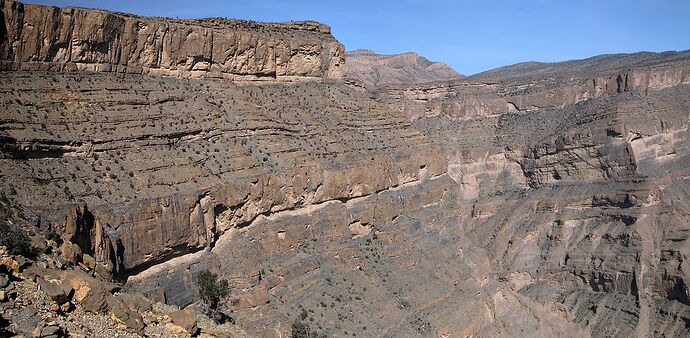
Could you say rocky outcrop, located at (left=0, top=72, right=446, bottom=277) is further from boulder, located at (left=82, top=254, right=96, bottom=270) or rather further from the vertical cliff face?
the vertical cliff face

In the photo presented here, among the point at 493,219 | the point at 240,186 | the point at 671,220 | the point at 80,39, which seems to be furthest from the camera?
the point at 493,219

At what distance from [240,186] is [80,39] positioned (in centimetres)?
1073

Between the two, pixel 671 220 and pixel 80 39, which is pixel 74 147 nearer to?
pixel 80 39

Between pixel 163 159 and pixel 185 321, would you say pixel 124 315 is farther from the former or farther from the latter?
pixel 163 159

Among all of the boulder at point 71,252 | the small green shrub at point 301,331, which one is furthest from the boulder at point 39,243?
the small green shrub at point 301,331

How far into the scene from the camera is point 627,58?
124 meters

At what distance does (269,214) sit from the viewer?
129 ft

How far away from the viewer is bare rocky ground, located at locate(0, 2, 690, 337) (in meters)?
26.5

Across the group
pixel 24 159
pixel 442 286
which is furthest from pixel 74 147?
pixel 442 286

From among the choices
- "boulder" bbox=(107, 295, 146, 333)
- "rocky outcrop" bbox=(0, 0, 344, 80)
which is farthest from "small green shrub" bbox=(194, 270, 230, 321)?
"rocky outcrop" bbox=(0, 0, 344, 80)

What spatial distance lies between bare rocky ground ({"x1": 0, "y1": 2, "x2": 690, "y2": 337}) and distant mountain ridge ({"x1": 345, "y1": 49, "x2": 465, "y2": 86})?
273 ft

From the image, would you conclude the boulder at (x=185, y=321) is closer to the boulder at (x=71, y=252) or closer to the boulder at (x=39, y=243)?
the boulder at (x=71, y=252)

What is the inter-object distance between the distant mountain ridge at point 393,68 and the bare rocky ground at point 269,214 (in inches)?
3271

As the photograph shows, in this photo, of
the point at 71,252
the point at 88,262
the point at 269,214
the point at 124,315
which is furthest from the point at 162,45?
the point at 124,315
